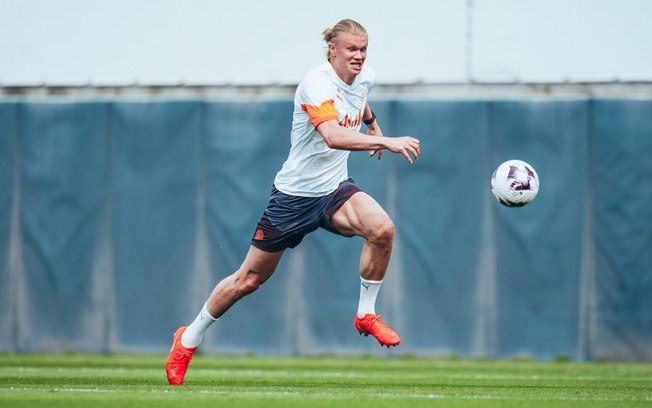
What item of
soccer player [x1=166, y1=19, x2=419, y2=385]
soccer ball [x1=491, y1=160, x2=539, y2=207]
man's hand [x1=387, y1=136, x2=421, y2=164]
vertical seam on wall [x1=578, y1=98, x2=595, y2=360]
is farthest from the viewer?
vertical seam on wall [x1=578, y1=98, x2=595, y2=360]

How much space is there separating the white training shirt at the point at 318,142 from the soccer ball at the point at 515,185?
1.10 meters

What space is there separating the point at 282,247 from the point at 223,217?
5.40 metres

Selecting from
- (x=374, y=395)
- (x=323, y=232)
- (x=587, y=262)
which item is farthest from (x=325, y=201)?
(x=587, y=262)

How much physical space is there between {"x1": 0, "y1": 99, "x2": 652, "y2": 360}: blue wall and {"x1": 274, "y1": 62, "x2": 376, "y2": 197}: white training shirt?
16.2 feet

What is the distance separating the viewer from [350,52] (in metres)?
8.06

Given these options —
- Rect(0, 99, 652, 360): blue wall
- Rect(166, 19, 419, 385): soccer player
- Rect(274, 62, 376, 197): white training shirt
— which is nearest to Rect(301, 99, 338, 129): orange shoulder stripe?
Rect(166, 19, 419, 385): soccer player

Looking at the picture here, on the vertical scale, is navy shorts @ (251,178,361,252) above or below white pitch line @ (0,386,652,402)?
above

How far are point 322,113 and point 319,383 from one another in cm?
224

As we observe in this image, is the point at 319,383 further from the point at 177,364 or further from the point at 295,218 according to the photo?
the point at 295,218

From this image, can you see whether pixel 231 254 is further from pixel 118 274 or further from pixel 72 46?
pixel 72 46

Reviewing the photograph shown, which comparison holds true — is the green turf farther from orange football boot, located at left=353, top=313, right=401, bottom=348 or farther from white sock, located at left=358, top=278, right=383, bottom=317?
white sock, located at left=358, top=278, right=383, bottom=317

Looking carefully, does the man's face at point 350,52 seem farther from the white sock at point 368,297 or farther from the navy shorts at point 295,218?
the white sock at point 368,297

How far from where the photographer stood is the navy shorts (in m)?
8.11

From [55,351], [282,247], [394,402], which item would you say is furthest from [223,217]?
[394,402]
